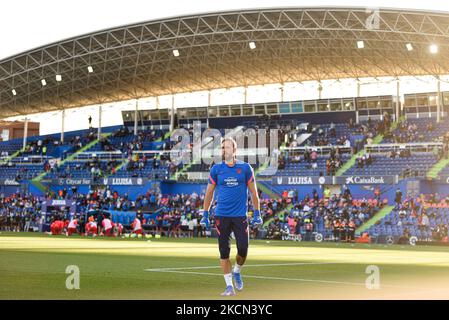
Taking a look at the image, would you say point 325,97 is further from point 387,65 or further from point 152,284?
point 152,284

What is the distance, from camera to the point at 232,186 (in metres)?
12.8

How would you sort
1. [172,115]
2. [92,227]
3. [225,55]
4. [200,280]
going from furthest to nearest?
[172,115], [225,55], [92,227], [200,280]

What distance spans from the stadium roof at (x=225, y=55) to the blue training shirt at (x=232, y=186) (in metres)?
43.1

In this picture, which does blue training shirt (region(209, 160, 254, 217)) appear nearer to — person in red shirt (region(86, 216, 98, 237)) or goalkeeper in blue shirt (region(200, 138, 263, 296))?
goalkeeper in blue shirt (region(200, 138, 263, 296))

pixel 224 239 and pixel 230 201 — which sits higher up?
pixel 230 201

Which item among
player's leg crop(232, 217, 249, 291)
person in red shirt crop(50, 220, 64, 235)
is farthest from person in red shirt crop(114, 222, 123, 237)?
player's leg crop(232, 217, 249, 291)

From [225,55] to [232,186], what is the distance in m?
52.9

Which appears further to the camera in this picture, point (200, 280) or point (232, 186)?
point (200, 280)

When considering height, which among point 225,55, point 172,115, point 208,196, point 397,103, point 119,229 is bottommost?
point 119,229

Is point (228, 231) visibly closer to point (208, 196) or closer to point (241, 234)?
point (241, 234)

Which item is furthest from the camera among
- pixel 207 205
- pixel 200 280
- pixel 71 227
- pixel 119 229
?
pixel 119 229

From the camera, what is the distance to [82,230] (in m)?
54.7

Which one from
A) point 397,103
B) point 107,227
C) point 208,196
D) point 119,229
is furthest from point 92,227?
point 208,196

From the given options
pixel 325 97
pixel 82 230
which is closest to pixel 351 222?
pixel 82 230
